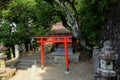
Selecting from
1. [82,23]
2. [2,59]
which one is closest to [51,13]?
[82,23]

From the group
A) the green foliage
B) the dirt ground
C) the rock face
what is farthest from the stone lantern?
the dirt ground

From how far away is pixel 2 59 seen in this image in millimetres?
16719

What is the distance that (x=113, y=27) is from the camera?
9.61 meters

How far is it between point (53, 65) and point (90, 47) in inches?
162

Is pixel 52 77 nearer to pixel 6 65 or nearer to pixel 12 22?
pixel 6 65

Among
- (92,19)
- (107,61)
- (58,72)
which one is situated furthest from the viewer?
(58,72)

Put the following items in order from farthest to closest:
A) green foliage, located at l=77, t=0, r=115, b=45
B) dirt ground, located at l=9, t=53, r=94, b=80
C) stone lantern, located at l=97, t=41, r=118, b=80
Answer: dirt ground, located at l=9, t=53, r=94, b=80
green foliage, located at l=77, t=0, r=115, b=45
stone lantern, located at l=97, t=41, r=118, b=80

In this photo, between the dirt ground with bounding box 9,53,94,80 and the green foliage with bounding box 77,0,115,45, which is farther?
the dirt ground with bounding box 9,53,94,80

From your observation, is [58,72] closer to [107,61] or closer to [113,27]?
[113,27]

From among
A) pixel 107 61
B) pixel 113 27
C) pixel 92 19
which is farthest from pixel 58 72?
pixel 107 61

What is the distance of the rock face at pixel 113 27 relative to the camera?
363 inches

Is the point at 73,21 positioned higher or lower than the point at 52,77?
higher

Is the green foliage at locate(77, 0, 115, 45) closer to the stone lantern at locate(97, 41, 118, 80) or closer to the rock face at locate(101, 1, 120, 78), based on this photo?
the rock face at locate(101, 1, 120, 78)

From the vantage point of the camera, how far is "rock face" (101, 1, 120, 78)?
9.21m
